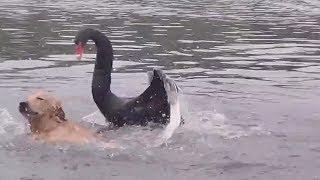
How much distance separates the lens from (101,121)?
368 inches

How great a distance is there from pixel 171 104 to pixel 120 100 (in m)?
0.83

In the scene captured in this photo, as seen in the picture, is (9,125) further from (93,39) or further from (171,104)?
(171,104)

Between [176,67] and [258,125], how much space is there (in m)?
5.78

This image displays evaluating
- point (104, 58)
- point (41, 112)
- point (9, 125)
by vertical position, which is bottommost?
point (9, 125)

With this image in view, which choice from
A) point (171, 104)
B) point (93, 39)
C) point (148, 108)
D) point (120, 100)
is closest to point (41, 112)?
point (120, 100)

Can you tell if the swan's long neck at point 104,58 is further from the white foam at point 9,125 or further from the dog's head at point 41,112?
the white foam at point 9,125

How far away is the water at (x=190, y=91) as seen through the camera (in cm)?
751

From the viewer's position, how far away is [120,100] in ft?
29.3

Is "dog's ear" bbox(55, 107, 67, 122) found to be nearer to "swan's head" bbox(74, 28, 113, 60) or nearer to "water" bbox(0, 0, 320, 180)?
"water" bbox(0, 0, 320, 180)

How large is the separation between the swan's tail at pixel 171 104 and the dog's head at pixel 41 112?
1291 millimetres

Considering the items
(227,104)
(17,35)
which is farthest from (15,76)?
(17,35)

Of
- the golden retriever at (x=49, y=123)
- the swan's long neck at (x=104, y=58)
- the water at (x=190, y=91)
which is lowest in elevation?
the water at (x=190, y=91)

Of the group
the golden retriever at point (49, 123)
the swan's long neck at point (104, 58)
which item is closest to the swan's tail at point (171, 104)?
the golden retriever at point (49, 123)

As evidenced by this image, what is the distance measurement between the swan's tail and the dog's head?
1.29 meters
